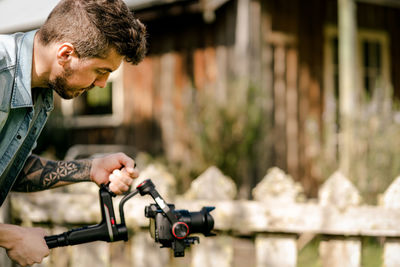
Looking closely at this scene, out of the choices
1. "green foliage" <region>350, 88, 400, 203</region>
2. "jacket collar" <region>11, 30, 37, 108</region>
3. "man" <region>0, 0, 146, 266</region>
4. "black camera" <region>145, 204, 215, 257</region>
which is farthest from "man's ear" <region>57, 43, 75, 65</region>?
"green foliage" <region>350, 88, 400, 203</region>

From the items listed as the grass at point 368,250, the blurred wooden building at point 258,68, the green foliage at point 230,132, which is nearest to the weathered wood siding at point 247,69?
the blurred wooden building at point 258,68

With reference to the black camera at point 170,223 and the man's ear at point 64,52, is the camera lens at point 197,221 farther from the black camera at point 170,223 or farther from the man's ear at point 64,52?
the man's ear at point 64,52

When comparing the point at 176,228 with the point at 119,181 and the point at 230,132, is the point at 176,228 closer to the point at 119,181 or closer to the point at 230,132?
the point at 119,181

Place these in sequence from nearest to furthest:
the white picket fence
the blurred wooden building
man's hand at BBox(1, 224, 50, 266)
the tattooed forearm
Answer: man's hand at BBox(1, 224, 50, 266), the tattooed forearm, the white picket fence, the blurred wooden building

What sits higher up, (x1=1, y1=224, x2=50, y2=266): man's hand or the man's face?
the man's face

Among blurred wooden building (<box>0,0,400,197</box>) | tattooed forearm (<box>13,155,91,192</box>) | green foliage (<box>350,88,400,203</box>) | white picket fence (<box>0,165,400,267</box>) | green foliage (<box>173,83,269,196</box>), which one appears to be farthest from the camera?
blurred wooden building (<box>0,0,400,197</box>)

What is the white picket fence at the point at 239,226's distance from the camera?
264cm

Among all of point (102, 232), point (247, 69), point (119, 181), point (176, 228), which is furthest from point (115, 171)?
point (247, 69)

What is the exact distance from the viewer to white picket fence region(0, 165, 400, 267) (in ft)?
8.68

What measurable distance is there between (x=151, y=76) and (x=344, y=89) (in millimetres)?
3091

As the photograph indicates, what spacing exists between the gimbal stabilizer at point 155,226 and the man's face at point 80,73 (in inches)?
16.3

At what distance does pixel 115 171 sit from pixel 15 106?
1.51 feet

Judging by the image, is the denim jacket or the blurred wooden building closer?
the denim jacket

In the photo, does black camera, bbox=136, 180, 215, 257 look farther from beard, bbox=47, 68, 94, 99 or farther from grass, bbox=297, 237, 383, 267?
grass, bbox=297, 237, 383, 267
